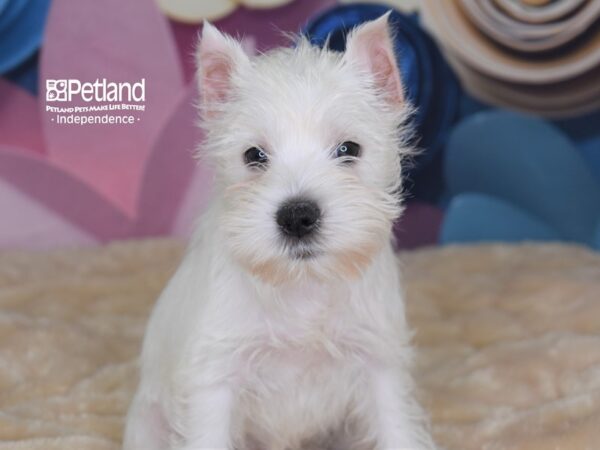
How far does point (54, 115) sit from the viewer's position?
13.1 ft

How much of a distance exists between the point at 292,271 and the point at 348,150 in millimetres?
333

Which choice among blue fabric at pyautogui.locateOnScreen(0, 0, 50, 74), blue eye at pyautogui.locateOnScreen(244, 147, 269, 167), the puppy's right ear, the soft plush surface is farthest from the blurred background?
blue eye at pyautogui.locateOnScreen(244, 147, 269, 167)

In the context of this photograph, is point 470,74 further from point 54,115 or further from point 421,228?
point 54,115

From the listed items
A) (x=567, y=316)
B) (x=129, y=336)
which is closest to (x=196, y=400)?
Result: (x=129, y=336)

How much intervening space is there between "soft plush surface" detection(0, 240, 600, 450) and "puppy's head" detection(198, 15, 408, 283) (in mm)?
755

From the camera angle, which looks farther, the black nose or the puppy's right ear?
the puppy's right ear

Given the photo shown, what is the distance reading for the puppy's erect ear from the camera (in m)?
2.06

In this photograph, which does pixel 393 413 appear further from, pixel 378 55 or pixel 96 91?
pixel 96 91

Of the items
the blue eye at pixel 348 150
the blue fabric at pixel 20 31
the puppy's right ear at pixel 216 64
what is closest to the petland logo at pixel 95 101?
the blue fabric at pixel 20 31

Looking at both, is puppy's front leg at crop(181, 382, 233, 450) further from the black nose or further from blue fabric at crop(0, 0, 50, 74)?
blue fabric at crop(0, 0, 50, 74)

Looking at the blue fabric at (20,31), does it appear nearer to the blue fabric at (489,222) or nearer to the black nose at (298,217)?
the blue fabric at (489,222)

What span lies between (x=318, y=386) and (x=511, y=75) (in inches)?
98.6

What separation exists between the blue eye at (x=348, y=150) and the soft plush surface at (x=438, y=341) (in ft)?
2.89

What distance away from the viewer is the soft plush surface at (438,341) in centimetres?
239
